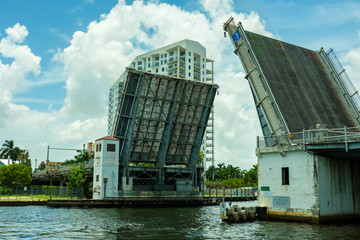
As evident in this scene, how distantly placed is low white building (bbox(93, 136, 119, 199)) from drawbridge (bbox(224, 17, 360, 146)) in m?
17.3

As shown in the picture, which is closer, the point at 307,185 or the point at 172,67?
the point at 307,185

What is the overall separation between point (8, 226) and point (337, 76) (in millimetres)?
25827

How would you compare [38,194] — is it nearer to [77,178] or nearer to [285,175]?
[77,178]

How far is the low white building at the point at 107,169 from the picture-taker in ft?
125

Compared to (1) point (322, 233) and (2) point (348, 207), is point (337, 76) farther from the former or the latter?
(1) point (322, 233)

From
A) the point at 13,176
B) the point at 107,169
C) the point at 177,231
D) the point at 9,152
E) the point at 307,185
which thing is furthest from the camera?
the point at 9,152

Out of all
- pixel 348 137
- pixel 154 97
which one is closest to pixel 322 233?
pixel 348 137

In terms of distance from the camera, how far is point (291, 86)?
2622 centimetres

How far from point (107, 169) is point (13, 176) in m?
24.7

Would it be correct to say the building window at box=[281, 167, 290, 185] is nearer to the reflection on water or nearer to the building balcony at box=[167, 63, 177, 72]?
the reflection on water

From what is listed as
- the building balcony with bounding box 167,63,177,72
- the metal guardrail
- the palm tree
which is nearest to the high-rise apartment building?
the building balcony with bounding box 167,63,177,72

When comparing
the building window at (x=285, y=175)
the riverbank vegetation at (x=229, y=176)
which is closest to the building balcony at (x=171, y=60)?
the riverbank vegetation at (x=229, y=176)

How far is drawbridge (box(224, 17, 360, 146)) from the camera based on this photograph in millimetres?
24828

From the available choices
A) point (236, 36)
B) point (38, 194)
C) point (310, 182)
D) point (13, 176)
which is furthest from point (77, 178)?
point (310, 182)
